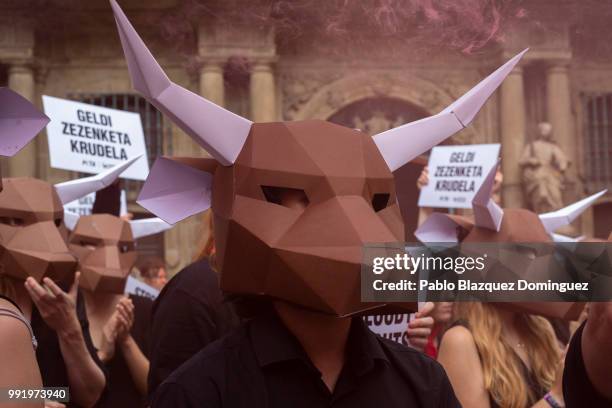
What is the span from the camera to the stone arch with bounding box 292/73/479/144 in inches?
607

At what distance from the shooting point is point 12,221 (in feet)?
9.49

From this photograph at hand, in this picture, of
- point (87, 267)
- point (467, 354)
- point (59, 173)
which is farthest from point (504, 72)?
point (59, 173)

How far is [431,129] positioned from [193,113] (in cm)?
55

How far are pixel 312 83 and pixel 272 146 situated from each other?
14.4 m

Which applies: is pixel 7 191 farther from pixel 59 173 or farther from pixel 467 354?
pixel 59 173

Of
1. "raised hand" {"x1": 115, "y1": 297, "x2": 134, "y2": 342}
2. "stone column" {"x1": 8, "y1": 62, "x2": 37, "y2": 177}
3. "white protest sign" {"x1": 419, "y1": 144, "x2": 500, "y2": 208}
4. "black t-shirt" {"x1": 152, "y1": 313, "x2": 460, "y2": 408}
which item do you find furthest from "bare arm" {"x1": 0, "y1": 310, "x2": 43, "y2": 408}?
"stone column" {"x1": 8, "y1": 62, "x2": 37, "y2": 177}

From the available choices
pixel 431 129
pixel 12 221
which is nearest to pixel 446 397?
pixel 431 129

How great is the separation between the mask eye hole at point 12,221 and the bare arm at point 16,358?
136 centimetres

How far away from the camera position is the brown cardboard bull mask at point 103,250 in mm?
4344

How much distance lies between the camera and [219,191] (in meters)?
1.80

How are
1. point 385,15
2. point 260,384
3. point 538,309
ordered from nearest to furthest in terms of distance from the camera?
1. point 260,384
2. point 538,309
3. point 385,15

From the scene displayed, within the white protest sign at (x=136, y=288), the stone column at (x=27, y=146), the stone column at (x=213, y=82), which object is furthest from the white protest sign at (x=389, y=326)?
the stone column at (x=213, y=82)

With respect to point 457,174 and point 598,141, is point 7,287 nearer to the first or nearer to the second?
point 457,174

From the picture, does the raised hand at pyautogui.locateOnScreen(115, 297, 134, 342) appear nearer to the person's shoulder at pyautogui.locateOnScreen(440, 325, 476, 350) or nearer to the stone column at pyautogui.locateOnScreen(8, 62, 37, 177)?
the person's shoulder at pyautogui.locateOnScreen(440, 325, 476, 350)
